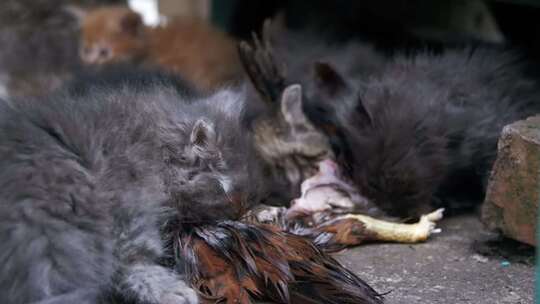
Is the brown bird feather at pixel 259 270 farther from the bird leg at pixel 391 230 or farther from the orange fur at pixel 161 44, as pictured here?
the orange fur at pixel 161 44

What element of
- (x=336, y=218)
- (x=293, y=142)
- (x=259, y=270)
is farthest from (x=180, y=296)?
(x=293, y=142)

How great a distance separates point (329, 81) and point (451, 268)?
1.07m

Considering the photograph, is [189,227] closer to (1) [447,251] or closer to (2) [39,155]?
(2) [39,155]

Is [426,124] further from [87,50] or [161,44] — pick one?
[87,50]

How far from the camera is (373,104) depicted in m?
2.89

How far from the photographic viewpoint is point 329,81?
125 inches

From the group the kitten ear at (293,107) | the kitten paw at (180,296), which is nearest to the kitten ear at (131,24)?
the kitten ear at (293,107)

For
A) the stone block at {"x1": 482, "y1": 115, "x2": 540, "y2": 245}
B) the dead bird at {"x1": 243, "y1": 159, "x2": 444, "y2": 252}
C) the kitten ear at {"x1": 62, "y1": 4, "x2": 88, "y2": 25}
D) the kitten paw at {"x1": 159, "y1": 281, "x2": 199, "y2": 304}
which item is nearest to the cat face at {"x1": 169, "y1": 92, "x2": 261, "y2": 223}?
the dead bird at {"x1": 243, "y1": 159, "x2": 444, "y2": 252}

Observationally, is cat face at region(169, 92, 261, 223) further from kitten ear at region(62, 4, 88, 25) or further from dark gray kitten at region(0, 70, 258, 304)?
kitten ear at region(62, 4, 88, 25)

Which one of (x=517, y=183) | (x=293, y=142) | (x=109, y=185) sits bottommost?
(x=293, y=142)

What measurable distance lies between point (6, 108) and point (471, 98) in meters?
1.76

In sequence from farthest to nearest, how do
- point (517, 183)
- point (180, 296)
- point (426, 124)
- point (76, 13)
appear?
point (76, 13) < point (426, 124) < point (517, 183) < point (180, 296)

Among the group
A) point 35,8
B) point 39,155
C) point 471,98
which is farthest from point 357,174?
point 35,8

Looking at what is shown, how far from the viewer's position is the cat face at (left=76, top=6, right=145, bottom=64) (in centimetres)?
507
